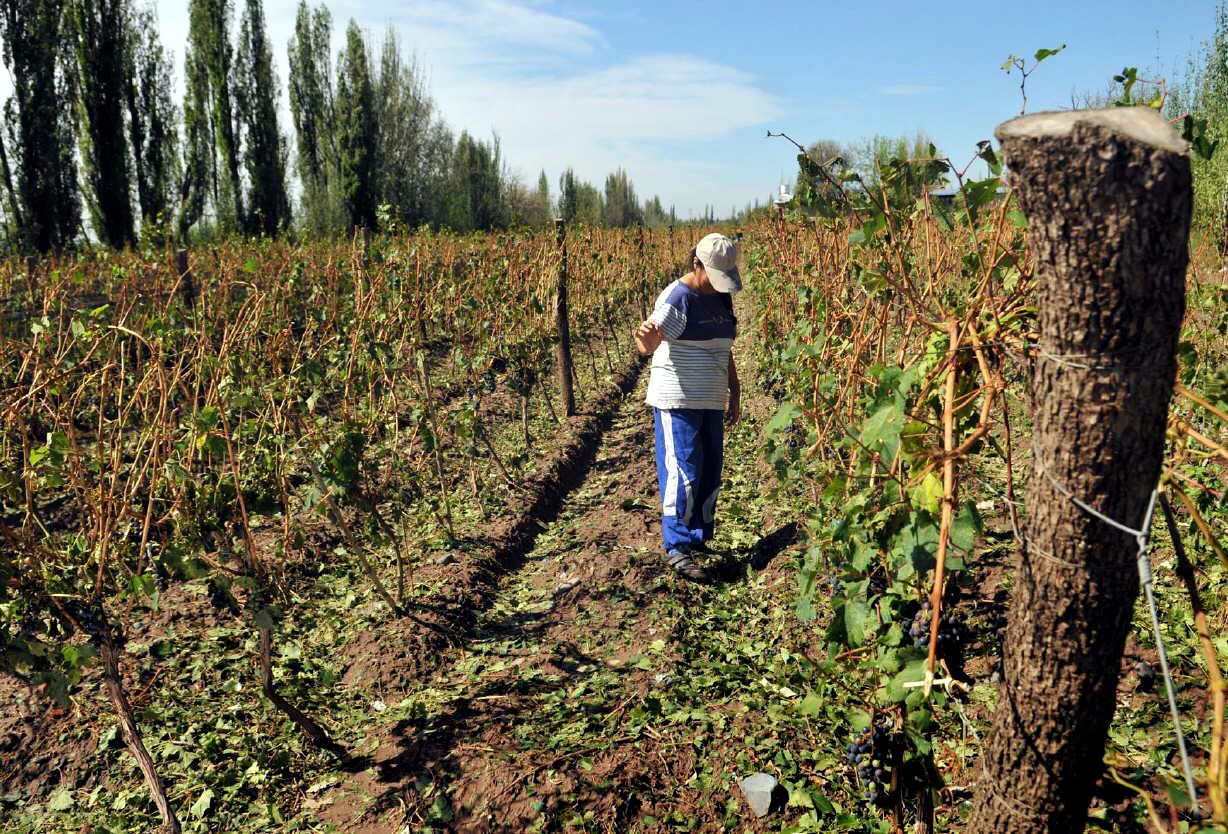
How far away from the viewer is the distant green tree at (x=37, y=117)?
18500 mm

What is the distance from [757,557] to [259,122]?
27.7 metres

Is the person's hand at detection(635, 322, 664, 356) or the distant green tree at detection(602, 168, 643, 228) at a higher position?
the distant green tree at detection(602, 168, 643, 228)

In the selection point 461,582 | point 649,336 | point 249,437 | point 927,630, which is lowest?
point 461,582

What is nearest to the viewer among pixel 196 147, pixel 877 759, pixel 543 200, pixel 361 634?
pixel 877 759

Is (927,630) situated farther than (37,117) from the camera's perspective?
No

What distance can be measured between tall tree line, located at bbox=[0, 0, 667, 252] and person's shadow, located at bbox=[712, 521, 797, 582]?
4.42 metres

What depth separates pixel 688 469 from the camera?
13.1ft

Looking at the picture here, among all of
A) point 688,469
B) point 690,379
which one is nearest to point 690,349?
point 690,379

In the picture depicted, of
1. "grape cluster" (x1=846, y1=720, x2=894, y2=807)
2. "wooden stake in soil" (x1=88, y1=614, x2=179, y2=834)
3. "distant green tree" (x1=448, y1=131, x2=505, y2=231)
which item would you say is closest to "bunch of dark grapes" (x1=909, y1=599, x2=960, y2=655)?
"grape cluster" (x1=846, y1=720, x2=894, y2=807)

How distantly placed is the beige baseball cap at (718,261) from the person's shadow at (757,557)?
143 cm

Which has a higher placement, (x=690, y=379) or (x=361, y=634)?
(x=690, y=379)

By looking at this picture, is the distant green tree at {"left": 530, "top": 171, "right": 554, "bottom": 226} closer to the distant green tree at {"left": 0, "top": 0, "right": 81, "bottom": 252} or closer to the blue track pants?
the distant green tree at {"left": 0, "top": 0, "right": 81, "bottom": 252}

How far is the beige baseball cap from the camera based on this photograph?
385 cm

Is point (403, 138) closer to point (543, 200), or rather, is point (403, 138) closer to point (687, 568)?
point (543, 200)
